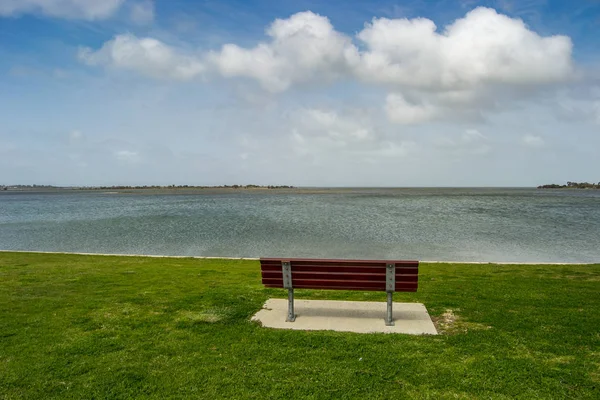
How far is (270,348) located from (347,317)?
7.00ft

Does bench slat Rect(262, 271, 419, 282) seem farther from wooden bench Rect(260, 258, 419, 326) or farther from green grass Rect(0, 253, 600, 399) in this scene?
green grass Rect(0, 253, 600, 399)

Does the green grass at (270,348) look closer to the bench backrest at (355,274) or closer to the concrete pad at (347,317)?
the concrete pad at (347,317)

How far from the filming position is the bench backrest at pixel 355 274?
7.04 meters

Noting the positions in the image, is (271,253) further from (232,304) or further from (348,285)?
(348,285)

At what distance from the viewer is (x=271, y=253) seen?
72.5ft

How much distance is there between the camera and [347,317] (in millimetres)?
7879

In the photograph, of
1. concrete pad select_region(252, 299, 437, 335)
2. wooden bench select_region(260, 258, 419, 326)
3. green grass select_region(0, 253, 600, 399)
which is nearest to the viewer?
green grass select_region(0, 253, 600, 399)

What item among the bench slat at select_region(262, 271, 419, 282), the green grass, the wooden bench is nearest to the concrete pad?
the green grass

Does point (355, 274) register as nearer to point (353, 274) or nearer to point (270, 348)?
point (353, 274)

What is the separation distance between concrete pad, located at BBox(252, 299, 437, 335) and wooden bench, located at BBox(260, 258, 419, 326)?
2.43 feet


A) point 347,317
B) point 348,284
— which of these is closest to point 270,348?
point 348,284

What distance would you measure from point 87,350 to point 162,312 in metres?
2.11

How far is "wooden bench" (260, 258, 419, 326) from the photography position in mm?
7027

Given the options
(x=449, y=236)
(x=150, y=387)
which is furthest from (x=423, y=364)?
(x=449, y=236)
